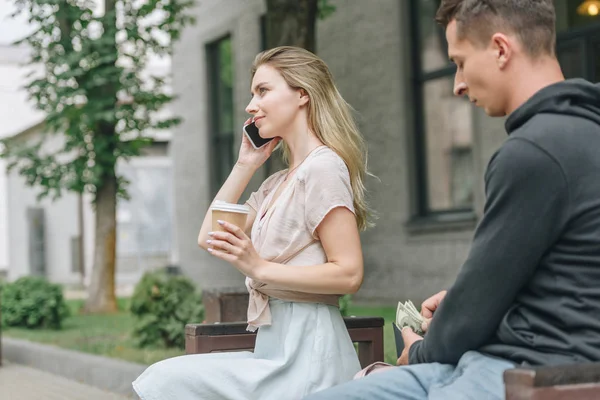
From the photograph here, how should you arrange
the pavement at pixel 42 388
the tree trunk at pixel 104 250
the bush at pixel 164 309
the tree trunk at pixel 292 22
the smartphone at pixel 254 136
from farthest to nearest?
the tree trunk at pixel 104 250 → the bush at pixel 164 309 → the tree trunk at pixel 292 22 → the pavement at pixel 42 388 → the smartphone at pixel 254 136

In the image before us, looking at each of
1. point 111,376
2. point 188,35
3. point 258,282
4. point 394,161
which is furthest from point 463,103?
point 258,282

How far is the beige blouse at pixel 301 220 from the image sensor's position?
2736mm

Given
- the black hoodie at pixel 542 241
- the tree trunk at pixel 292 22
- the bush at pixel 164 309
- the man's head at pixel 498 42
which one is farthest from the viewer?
the bush at pixel 164 309

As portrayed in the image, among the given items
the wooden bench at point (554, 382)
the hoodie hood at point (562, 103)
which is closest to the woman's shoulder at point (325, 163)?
the hoodie hood at point (562, 103)

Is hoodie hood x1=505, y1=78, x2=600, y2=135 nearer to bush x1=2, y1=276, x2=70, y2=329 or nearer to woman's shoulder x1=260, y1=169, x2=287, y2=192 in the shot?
woman's shoulder x1=260, y1=169, x2=287, y2=192

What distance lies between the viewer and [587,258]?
2.01 meters

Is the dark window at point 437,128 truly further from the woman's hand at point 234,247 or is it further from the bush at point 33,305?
the woman's hand at point 234,247

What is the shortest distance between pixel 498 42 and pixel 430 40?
10.9 metres

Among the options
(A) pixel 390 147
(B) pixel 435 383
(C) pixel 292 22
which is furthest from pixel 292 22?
(B) pixel 435 383

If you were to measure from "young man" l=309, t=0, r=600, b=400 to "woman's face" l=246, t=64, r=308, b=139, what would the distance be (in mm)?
806

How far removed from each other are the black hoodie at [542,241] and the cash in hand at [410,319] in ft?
1.77

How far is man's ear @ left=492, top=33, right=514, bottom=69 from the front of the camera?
207 cm

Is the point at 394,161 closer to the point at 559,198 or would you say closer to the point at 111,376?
the point at 111,376

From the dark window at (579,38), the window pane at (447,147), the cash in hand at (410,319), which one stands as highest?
the dark window at (579,38)
